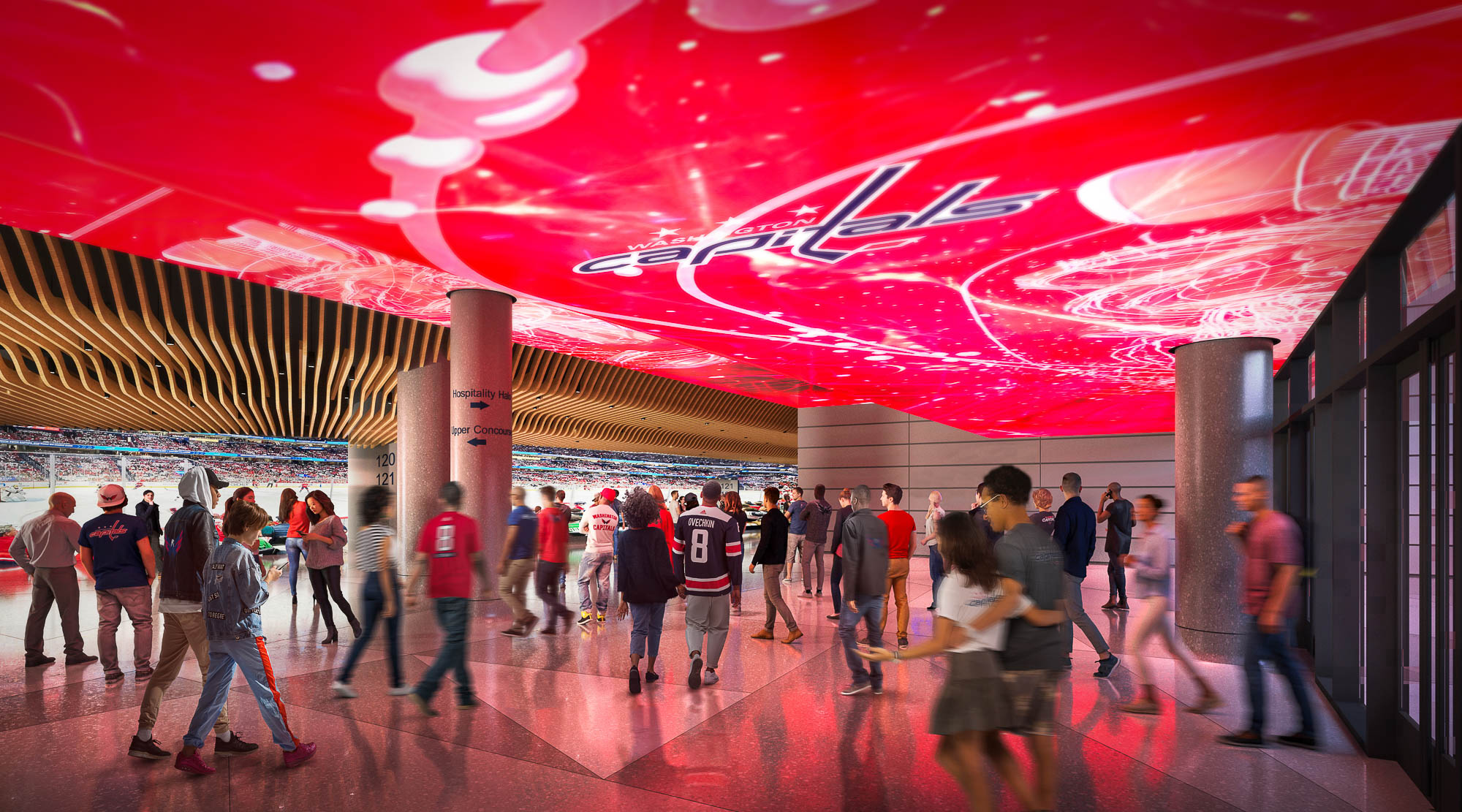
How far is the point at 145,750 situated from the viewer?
14.2 ft

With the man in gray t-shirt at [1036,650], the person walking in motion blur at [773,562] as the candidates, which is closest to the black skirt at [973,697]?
the man in gray t-shirt at [1036,650]

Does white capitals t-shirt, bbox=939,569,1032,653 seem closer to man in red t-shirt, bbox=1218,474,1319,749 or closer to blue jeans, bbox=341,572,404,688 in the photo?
man in red t-shirt, bbox=1218,474,1319,749

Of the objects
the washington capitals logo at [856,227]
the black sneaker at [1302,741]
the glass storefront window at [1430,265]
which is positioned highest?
the washington capitals logo at [856,227]

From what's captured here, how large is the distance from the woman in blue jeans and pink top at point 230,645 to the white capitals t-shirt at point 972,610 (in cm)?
343

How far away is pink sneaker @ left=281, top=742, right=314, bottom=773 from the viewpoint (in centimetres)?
423

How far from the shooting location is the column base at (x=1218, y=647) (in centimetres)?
736

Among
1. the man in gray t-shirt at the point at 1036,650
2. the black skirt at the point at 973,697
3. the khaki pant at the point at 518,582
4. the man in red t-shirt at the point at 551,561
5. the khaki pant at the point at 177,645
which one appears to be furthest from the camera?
the man in red t-shirt at the point at 551,561

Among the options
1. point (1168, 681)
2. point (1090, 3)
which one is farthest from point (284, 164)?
point (1168, 681)

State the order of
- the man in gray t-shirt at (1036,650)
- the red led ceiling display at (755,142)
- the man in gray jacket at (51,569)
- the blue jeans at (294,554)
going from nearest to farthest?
the red led ceiling display at (755,142), the man in gray t-shirt at (1036,650), the man in gray jacket at (51,569), the blue jeans at (294,554)

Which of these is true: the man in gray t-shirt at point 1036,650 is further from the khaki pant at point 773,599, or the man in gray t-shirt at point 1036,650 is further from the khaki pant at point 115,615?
the khaki pant at point 115,615

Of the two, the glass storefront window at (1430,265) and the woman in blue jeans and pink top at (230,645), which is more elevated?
the glass storefront window at (1430,265)

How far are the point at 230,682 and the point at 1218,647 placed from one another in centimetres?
803

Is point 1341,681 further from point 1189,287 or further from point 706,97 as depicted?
point 706,97

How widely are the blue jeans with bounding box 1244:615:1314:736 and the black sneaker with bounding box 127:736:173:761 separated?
6.41m
